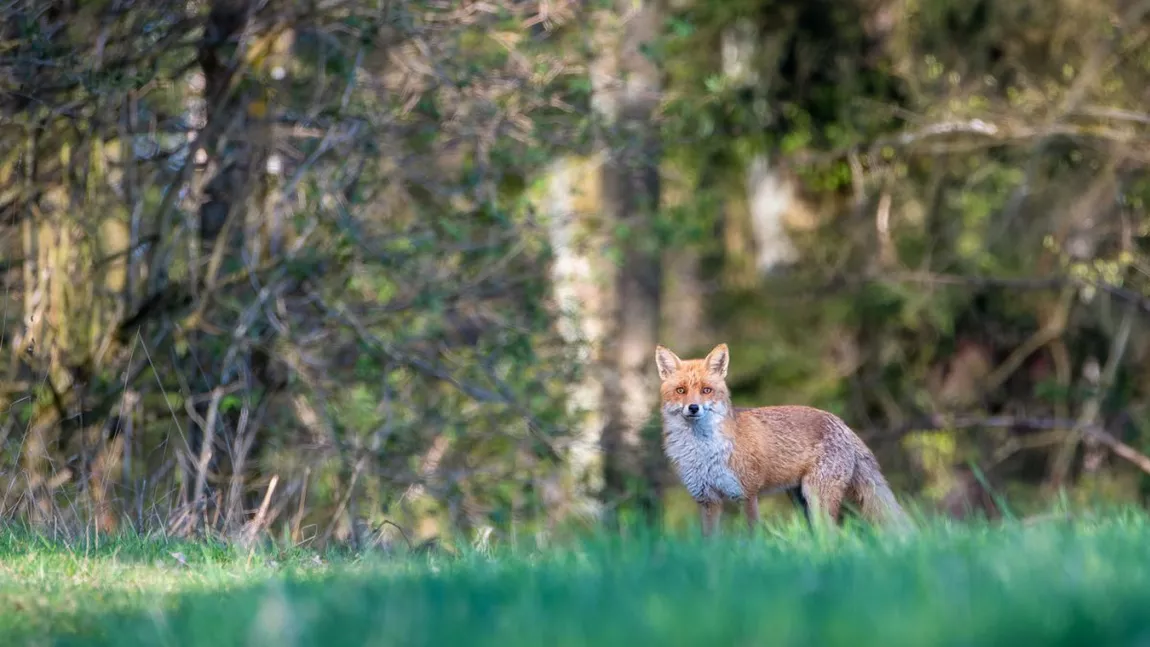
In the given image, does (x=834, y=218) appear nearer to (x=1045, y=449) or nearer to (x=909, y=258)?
(x=909, y=258)

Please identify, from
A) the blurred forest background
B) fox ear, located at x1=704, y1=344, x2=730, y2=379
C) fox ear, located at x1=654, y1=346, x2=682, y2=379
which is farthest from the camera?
the blurred forest background

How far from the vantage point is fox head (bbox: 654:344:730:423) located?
7098 millimetres

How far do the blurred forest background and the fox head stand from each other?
39.3 inches

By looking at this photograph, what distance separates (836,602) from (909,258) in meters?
13.7

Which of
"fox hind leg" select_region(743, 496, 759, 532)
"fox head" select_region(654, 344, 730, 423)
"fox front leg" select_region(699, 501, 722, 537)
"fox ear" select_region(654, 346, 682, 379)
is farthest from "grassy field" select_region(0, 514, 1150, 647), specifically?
"fox ear" select_region(654, 346, 682, 379)

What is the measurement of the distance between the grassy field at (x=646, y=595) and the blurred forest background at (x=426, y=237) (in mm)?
1201

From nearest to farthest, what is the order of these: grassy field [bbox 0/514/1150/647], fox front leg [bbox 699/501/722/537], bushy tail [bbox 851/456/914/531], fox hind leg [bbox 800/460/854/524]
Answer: grassy field [bbox 0/514/1150/647] → fox front leg [bbox 699/501/722/537] → fox hind leg [bbox 800/460/854/524] → bushy tail [bbox 851/456/914/531]

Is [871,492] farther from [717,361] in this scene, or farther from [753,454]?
[717,361]

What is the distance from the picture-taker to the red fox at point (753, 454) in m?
7.02

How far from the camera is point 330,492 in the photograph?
11.3 metres

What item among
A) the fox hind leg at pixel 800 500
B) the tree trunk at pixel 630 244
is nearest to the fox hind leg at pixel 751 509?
the fox hind leg at pixel 800 500

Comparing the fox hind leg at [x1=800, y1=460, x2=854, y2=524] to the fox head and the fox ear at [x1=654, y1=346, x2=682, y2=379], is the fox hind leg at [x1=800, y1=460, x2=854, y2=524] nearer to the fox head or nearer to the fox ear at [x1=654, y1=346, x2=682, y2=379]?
the fox head

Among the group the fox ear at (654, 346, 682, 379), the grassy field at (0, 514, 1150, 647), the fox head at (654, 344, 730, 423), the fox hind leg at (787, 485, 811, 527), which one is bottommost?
the fox hind leg at (787, 485, 811, 527)

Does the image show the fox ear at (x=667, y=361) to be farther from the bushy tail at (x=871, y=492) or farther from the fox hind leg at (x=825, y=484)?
the bushy tail at (x=871, y=492)
